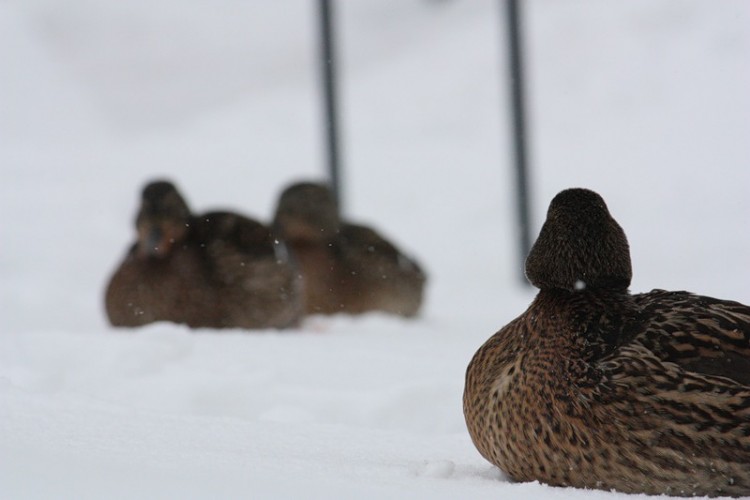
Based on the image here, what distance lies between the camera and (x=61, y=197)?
958cm

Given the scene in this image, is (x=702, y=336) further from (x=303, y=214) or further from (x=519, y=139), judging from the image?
(x=519, y=139)

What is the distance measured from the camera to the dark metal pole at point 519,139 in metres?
8.16

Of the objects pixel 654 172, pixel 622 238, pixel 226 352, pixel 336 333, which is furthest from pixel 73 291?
pixel 654 172

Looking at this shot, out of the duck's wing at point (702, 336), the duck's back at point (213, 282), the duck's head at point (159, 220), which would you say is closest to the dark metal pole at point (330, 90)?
the duck's back at point (213, 282)

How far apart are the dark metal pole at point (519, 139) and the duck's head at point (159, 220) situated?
3.10 metres

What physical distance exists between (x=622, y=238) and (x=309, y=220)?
4.27 metres

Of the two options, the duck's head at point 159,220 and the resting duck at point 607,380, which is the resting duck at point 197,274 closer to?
the duck's head at point 159,220

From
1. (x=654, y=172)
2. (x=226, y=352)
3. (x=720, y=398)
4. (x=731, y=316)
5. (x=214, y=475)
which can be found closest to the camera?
(x=214, y=475)

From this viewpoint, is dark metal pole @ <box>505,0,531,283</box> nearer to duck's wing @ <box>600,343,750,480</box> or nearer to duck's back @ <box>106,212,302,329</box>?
duck's back @ <box>106,212,302,329</box>

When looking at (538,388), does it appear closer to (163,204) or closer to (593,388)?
(593,388)

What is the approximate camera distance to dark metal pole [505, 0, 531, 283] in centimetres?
816

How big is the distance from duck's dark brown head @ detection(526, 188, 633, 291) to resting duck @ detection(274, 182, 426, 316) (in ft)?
13.3

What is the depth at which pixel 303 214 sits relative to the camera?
22.5 ft

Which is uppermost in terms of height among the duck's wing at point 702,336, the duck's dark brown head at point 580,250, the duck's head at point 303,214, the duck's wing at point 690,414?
the duck's head at point 303,214
